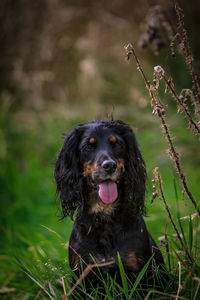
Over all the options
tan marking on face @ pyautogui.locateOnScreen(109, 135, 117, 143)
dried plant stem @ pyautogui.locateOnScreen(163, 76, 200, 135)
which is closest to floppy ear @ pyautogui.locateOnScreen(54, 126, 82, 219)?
tan marking on face @ pyautogui.locateOnScreen(109, 135, 117, 143)

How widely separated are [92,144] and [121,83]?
16.9 ft

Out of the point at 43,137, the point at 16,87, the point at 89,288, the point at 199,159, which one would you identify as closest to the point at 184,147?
the point at 199,159

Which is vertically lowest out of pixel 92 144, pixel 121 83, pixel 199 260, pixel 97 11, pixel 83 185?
pixel 199 260

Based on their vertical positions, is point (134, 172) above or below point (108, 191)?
above

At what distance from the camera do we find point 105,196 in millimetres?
2969

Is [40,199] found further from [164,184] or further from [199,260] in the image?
[199,260]

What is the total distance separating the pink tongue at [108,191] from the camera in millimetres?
2957

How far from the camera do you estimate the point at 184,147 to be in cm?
572

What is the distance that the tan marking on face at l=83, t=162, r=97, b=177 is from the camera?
122 inches

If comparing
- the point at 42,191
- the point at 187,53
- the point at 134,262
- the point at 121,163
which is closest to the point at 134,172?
the point at 121,163

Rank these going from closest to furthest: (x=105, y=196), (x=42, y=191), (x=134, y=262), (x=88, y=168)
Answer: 1. (x=134, y=262)
2. (x=105, y=196)
3. (x=88, y=168)
4. (x=42, y=191)

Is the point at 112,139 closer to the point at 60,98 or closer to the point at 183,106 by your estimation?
the point at 183,106

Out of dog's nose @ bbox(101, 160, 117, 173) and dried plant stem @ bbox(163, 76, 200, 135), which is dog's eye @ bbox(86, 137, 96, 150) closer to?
dog's nose @ bbox(101, 160, 117, 173)

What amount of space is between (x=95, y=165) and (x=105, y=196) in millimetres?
238
